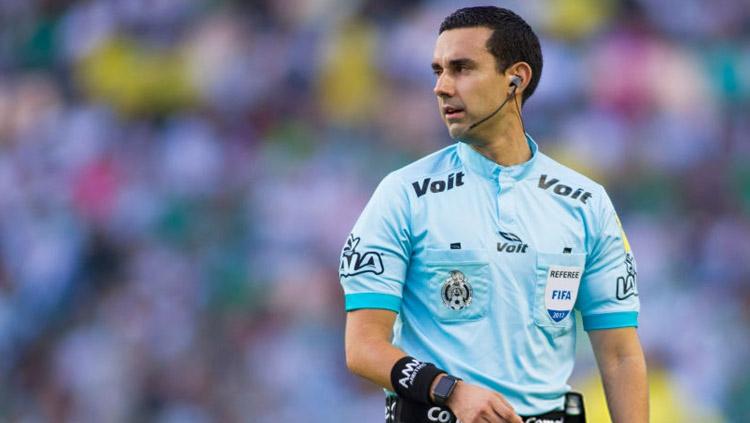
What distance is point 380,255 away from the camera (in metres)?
3.55

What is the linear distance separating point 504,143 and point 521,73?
23 centimetres

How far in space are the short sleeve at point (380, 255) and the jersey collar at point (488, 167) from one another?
0.84ft

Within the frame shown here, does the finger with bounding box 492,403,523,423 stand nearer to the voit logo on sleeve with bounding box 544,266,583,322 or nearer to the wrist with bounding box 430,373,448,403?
the wrist with bounding box 430,373,448,403

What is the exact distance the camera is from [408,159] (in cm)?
948

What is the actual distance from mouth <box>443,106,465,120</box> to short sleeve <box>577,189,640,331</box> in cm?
52

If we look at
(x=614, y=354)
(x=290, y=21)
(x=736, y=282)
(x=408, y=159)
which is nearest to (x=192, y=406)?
(x=408, y=159)

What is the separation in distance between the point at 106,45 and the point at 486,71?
298 inches

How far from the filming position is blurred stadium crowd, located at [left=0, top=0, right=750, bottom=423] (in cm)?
885

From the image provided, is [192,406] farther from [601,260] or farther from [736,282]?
[601,260]

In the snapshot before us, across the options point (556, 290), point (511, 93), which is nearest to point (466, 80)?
point (511, 93)

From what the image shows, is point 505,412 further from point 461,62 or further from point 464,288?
point 461,62

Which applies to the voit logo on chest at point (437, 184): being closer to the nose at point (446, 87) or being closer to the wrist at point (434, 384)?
the nose at point (446, 87)

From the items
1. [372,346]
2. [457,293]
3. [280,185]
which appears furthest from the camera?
[280,185]

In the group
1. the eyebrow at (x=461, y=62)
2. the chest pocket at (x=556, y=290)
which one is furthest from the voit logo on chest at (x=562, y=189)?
the eyebrow at (x=461, y=62)
